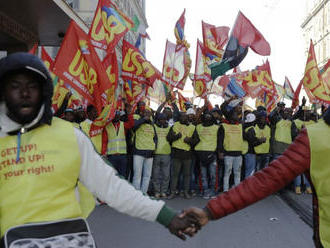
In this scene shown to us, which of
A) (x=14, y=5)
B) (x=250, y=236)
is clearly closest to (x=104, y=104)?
(x=250, y=236)

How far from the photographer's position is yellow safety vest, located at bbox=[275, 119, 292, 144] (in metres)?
10.1

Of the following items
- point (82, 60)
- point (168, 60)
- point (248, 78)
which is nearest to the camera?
point (82, 60)

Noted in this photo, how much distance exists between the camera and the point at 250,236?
6.07 meters

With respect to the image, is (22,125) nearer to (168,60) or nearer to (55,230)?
(55,230)

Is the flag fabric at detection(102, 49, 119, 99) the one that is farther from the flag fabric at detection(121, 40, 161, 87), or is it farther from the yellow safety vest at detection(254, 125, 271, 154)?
the yellow safety vest at detection(254, 125, 271, 154)

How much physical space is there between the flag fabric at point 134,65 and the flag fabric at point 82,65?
7.86 ft

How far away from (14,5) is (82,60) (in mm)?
3466

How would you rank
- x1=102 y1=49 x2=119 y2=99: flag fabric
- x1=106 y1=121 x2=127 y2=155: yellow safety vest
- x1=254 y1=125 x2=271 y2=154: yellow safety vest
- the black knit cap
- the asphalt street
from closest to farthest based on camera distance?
1. the black knit cap
2. the asphalt street
3. x1=102 y1=49 x2=119 y2=99: flag fabric
4. x1=106 y1=121 x2=127 y2=155: yellow safety vest
5. x1=254 y1=125 x2=271 y2=154: yellow safety vest

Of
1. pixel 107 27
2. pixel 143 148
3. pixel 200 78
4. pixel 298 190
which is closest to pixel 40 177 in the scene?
pixel 107 27

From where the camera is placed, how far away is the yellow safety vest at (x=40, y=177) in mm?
2086

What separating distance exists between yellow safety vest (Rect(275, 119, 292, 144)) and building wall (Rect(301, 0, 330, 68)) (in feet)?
168

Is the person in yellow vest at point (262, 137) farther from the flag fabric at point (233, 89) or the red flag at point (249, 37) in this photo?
the flag fabric at point (233, 89)

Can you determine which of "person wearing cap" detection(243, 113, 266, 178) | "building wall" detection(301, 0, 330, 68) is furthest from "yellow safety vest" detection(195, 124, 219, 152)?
"building wall" detection(301, 0, 330, 68)

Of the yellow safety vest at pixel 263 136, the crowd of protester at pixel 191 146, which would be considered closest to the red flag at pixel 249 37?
the crowd of protester at pixel 191 146
